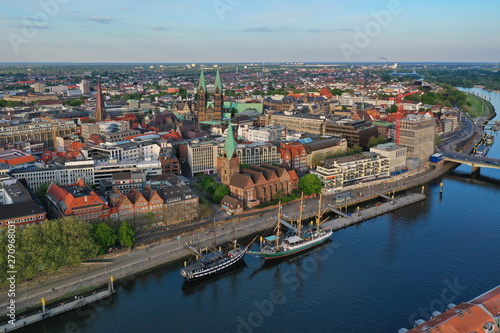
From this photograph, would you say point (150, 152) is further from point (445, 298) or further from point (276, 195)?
point (445, 298)

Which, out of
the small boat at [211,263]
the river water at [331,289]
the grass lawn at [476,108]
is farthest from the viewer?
the grass lawn at [476,108]

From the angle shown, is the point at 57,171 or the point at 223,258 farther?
the point at 57,171

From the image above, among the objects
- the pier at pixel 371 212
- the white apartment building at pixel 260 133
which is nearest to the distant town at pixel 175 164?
the white apartment building at pixel 260 133

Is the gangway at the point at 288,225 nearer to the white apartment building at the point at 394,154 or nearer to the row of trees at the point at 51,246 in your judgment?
the row of trees at the point at 51,246

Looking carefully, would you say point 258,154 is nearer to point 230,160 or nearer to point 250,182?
point 230,160

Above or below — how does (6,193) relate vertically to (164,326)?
above

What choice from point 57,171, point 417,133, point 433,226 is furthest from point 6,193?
point 417,133

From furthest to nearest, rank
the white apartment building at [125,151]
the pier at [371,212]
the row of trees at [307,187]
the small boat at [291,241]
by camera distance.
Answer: the white apartment building at [125,151] < the row of trees at [307,187] < the pier at [371,212] < the small boat at [291,241]

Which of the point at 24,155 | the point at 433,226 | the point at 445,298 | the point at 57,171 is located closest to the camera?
the point at 445,298
